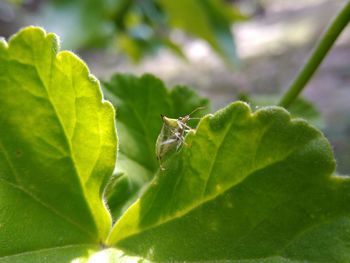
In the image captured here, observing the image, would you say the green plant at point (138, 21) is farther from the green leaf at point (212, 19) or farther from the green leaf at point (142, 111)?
the green leaf at point (142, 111)

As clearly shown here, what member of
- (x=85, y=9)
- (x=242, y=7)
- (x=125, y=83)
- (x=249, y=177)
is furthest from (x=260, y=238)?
Answer: (x=242, y=7)

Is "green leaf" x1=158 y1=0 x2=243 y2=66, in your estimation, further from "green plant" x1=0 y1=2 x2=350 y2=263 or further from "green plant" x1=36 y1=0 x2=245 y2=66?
"green plant" x1=0 y1=2 x2=350 y2=263

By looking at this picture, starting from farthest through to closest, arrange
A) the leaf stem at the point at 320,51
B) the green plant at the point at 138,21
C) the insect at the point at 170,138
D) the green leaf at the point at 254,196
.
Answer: the green plant at the point at 138,21
the leaf stem at the point at 320,51
the insect at the point at 170,138
the green leaf at the point at 254,196

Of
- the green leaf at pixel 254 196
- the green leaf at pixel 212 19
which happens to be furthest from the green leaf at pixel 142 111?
the green leaf at pixel 212 19

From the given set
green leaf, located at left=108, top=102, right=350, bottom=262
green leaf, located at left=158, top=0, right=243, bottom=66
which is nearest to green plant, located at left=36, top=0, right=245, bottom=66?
green leaf, located at left=158, top=0, right=243, bottom=66

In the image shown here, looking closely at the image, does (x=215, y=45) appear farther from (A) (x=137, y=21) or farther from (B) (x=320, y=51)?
(B) (x=320, y=51)

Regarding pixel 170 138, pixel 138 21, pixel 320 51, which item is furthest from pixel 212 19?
pixel 170 138
